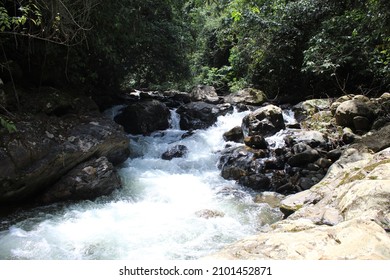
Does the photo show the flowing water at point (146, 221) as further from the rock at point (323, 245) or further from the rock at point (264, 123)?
the rock at point (264, 123)

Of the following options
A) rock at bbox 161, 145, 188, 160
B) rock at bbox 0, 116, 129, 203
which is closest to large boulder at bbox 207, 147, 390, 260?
rock at bbox 0, 116, 129, 203

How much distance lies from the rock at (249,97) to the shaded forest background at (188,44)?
2.86 feet

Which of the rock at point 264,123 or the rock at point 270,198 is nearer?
the rock at point 270,198

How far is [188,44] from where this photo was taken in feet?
38.4

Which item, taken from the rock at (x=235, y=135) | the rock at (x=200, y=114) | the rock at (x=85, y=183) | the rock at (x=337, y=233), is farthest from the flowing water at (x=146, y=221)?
the rock at (x=200, y=114)

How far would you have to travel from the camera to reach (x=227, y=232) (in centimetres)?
526

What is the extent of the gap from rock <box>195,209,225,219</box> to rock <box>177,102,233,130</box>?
5.66 m

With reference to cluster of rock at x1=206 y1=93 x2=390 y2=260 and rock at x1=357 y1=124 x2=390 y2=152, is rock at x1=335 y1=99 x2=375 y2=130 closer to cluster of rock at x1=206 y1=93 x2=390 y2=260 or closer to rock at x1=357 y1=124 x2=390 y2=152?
rock at x1=357 y1=124 x2=390 y2=152

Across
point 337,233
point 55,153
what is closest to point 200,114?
point 55,153

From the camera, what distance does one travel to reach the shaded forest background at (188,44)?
22.1ft

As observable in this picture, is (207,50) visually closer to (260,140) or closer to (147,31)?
(147,31)

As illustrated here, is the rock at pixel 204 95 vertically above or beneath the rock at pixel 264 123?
above

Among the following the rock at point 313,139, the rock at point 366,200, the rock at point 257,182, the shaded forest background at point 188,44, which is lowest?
the rock at point 257,182

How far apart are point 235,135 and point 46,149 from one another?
18.8 ft
